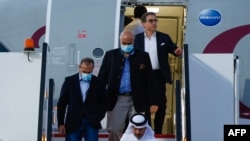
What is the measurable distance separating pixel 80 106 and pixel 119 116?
21.5 inches

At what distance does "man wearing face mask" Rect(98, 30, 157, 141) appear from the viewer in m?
9.90

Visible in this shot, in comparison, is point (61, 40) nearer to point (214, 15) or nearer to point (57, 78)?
point (57, 78)

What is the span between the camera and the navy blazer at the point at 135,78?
390 inches

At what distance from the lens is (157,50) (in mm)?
10789

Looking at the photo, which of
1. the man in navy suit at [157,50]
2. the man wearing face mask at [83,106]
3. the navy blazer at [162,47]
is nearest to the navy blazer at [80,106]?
the man wearing face mask at [83,106]

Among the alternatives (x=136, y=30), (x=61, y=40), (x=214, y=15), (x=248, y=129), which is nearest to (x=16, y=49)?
(x=61, y=40)

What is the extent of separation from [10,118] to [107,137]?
54.6 inches

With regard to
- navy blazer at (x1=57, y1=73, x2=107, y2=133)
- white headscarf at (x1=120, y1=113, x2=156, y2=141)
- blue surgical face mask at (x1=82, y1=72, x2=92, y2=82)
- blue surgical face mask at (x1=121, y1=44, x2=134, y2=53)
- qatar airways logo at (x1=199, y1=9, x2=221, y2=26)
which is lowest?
white headscarf at (x1=120, y1=113, x2=156, y2=141)

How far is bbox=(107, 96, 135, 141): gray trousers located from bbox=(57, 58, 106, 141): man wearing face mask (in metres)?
0.16

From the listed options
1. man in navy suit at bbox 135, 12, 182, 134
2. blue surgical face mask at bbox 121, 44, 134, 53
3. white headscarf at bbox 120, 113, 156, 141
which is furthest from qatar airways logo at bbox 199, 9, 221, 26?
white headscarf at bbox 120, 113, 156, 141

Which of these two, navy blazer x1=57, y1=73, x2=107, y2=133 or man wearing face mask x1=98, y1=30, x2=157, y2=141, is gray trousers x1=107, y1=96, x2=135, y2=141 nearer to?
man wearing face mask x1=98, y1=30, x2=157, y2=141

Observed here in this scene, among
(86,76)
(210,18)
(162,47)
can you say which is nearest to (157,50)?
(162,47)

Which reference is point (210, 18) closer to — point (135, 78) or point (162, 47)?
point (162, 47)

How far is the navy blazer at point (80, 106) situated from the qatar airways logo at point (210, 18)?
3108 mm
